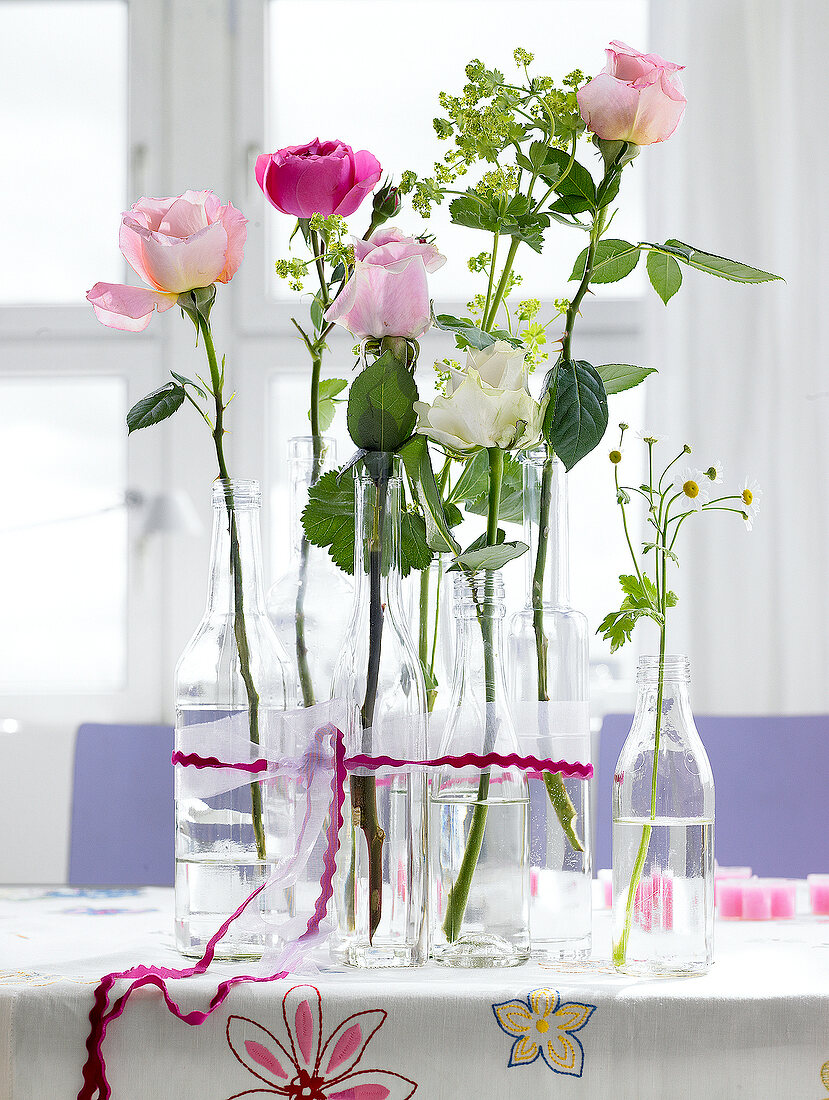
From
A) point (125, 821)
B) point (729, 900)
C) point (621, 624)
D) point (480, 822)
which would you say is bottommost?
point (125, 821)

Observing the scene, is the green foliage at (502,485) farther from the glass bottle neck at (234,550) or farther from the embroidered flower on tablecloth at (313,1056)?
the embroidered flower on tablecloth at (313,1056)

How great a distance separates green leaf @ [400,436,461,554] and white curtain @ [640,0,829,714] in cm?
180

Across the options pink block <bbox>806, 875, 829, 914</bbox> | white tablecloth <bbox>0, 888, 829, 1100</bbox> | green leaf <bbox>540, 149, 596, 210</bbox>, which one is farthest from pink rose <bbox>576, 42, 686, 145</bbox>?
pink block <bbox>806, 875, 829, 914</bbox>

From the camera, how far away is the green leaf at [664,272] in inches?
27.5

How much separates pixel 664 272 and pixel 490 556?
0.77 feet

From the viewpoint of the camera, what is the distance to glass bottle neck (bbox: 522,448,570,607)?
64 centimetres

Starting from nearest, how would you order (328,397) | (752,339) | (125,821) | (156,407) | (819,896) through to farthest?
(156,407) → (328,397) → (819,896) → (125,821) → (752,339)

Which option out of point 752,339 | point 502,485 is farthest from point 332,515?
point 752,339

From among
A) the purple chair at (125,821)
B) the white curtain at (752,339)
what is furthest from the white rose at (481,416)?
the white curtain at (752,339)

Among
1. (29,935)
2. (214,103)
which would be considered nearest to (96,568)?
(214,103)

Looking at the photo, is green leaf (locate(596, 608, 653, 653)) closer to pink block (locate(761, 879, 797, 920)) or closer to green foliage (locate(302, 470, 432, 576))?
green foliage (locate(302, 470, 432, 576))

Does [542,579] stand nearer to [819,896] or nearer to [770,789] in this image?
[819,896]

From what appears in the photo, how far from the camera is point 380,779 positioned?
596mm

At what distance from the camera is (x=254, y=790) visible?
624 mm
